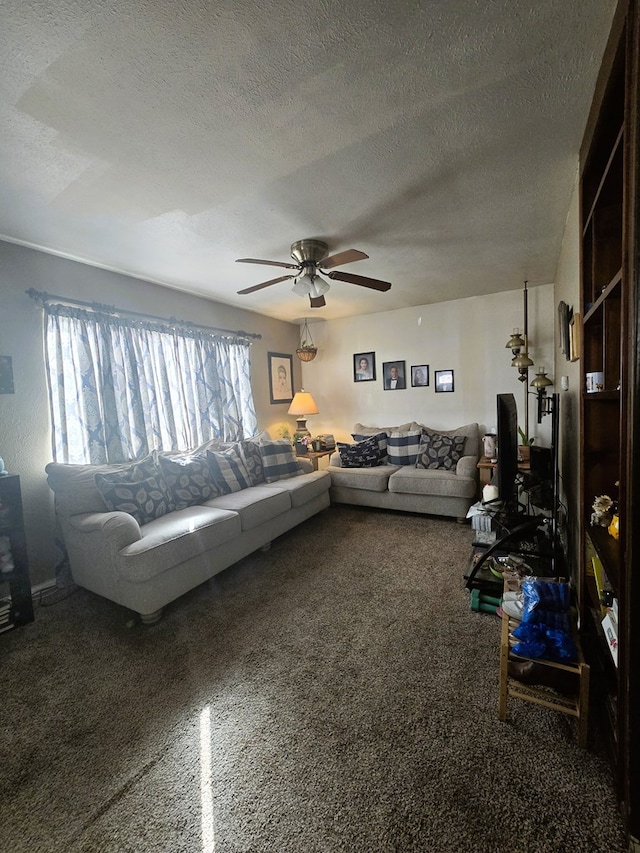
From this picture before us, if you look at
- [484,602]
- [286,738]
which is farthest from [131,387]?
[484,602]

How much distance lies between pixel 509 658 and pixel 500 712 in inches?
7.8

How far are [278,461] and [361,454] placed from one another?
1123 mm

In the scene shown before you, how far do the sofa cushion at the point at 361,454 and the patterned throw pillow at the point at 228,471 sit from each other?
134 centimetres

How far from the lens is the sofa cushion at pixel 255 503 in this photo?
2.79 m

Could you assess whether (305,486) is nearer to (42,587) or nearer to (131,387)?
(131,387)

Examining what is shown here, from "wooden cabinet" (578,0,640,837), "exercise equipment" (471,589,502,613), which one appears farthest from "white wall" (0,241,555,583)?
"wooden cabinet" (578,0,640,837)

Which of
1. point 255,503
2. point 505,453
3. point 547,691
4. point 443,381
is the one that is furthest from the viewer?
point 443,381

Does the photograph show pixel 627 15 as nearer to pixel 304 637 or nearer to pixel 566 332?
pixel 566 332

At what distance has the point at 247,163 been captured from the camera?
1.71 meters

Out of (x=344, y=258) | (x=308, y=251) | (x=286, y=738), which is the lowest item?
(x=286, y=738)

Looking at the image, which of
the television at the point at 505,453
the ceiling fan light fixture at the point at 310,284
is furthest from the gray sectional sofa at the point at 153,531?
the television at the point at 505,453

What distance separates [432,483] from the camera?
3633 mm

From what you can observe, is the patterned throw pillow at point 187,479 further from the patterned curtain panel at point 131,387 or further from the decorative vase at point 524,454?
the decorative vase at point 524,454

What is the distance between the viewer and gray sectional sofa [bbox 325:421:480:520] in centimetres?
360
